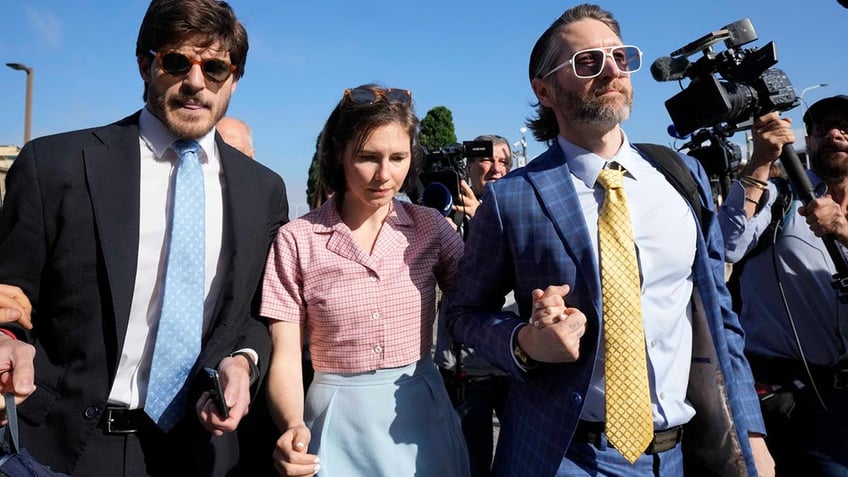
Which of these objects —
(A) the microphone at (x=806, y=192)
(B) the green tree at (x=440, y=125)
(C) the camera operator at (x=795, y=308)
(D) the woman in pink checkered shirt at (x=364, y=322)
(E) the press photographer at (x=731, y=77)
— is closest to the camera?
(D) the woman in pink checkered shirt at (x=364, y=322)

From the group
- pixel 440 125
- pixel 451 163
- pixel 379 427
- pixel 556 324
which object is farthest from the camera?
pixel 440 125

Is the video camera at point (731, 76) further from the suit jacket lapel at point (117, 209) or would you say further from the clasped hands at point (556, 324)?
the suit jacket lapel at point (117, 209)

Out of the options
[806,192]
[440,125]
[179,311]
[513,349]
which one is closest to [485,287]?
[513,349]

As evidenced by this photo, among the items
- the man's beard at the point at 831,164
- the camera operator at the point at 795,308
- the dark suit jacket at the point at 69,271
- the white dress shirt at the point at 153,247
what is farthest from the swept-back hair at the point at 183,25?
the man's beard at the point at 831,164

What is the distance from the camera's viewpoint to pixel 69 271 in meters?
1.71

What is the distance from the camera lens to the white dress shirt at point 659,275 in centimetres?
180

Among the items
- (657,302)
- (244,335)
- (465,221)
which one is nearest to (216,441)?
(244,335)

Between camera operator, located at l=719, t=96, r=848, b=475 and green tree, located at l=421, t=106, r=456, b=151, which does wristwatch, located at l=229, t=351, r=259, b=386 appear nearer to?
camera operator, located at l=719, t=96, r=848, b=475

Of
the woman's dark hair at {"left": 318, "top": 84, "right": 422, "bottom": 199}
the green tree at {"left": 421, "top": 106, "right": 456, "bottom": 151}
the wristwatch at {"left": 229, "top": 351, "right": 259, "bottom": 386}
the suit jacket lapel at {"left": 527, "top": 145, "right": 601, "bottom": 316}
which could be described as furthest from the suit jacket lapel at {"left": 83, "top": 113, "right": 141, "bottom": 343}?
the green tree at {"left": 421, "top": 106, "right": 456, "bottom": 151}

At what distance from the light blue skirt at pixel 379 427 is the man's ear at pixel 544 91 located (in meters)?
1.02

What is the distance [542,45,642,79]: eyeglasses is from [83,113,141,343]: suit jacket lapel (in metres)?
1.40

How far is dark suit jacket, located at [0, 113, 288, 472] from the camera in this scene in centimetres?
168

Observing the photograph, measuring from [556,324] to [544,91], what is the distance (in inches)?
36.5

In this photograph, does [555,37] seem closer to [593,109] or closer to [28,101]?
[593,109]
